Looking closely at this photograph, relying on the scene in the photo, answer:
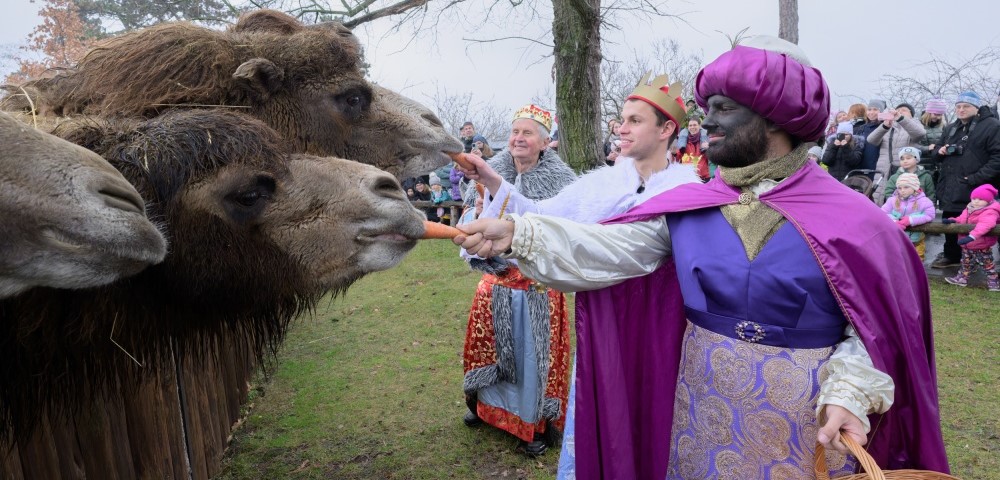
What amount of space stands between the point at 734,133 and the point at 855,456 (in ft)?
3.72

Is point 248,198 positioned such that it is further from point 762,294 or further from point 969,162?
point 969,162

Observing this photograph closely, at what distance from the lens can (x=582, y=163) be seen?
21.5ft

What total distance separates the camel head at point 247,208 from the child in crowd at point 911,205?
849 centimetres

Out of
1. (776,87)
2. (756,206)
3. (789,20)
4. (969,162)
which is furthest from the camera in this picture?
(789,20)

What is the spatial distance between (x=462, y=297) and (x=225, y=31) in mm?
6157

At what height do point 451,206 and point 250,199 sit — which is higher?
point 250,199

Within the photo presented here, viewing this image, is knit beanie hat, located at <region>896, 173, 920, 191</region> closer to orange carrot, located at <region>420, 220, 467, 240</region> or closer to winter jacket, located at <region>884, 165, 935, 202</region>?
winter jacket, located at <region>884, 165, 935, 202</region>

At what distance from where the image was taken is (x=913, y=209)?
858cm

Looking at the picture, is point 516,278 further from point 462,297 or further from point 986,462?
point 462,297

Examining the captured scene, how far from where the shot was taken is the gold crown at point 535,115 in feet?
14.2

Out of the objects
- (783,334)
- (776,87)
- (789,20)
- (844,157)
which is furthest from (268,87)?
(789,20)

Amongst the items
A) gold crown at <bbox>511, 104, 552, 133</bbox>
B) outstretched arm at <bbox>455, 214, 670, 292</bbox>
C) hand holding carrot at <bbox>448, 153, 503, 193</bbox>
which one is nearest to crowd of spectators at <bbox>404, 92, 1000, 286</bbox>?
gold crown at <bbox>511, 104, 552, 133</bbox>

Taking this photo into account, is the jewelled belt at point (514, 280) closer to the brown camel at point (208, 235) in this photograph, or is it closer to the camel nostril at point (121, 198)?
the brown camel at point (208, 235)

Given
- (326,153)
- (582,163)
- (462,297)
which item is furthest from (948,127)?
(326,153)
